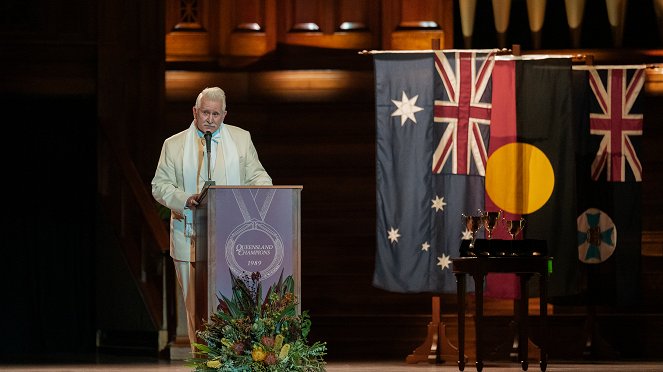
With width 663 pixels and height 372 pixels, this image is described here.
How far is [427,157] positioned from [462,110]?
15.3 inches

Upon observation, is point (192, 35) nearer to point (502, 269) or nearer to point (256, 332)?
point (502, 269)

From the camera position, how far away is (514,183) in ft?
30.9

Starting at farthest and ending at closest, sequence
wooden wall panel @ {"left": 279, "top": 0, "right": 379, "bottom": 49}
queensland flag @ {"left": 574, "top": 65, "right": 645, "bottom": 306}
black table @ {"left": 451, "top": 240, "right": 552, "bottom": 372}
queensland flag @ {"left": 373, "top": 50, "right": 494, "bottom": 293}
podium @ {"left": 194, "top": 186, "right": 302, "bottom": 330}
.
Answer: wooden wall panel @ {"left": 279, "top": 0, "right": 379, "bottom": 49} → queensland flag @ {"left": 574, "top": 65, "right": 645, "bottom": 306} → queensland flag @ {"left": 373, "top": 50, "right": 494, "bottom": 293} → black table @ {"left": 451, "top": 240, "right": 552, "bottom": 372} → podium @ {"left": 194, "top": 186, "right": 302, "bottom": 330}

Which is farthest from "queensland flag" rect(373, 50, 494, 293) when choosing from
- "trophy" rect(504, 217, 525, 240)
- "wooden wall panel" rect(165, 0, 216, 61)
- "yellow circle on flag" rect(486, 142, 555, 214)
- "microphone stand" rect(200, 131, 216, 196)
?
"microphone stand" rect(200, 131, 216, 196)

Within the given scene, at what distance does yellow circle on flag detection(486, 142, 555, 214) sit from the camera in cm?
939

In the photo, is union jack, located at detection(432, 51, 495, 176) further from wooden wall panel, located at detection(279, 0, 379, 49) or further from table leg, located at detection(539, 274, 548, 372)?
wooden wall panel, located at detection(279, 0, 379, 49)

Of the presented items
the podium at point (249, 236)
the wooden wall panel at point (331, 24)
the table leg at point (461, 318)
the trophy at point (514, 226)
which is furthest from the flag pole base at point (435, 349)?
the podium at point (249, 236)

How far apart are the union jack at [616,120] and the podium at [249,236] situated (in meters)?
3.88

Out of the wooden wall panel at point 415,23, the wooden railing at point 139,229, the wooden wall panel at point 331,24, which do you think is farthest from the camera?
the wooden wall panel at point 331,24

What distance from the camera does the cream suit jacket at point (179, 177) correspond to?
6.71 metres

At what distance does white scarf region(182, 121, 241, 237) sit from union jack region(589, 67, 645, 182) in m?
3.56

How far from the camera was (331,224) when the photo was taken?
10781 mm

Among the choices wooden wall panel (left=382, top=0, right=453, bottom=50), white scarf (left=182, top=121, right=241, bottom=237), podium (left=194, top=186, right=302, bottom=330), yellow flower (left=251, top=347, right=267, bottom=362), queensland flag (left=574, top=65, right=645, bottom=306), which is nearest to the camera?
yellow flower (left=251, top=347, right=267, bottom=362)

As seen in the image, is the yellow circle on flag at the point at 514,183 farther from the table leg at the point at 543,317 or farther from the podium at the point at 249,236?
the podium at the point at 249,236
